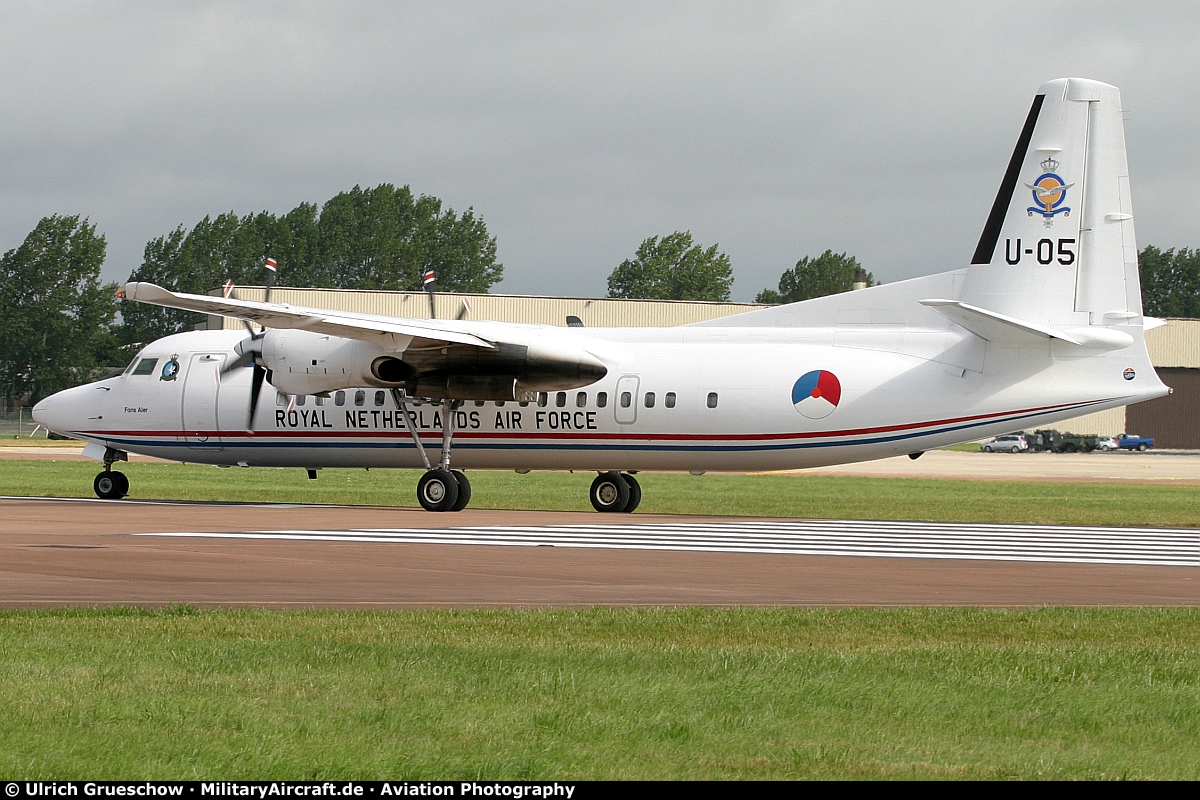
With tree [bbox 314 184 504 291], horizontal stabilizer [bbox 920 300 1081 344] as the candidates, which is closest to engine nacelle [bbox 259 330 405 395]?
horizontal stabilizer [bbox 920 300 1081 344]

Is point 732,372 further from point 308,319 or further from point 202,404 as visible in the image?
point 202,404

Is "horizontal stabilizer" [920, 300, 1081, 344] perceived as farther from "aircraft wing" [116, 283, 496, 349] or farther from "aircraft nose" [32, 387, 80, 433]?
"aircraft nose" [32, 387, 80, 433]

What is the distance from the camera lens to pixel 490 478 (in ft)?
154

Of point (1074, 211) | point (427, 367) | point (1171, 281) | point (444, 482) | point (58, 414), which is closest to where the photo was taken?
point (1074, 211)

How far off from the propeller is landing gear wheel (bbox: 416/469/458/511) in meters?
4.11

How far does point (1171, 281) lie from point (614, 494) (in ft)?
452

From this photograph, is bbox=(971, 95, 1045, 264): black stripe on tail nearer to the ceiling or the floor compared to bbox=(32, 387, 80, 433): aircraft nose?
nearer to the ceiling

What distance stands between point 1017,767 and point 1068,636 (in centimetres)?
488

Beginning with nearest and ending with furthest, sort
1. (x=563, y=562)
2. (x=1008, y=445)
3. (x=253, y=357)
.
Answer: (x=563, y=562)
(x=253, y=357)
(x=1008, y=445)

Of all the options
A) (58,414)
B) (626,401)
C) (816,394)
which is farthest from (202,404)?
(816,394)

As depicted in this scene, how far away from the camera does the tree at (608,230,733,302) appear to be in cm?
13000

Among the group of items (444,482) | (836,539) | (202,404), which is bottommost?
(836,539)

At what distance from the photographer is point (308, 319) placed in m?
24.7

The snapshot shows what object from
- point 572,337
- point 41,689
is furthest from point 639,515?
point 41,689
